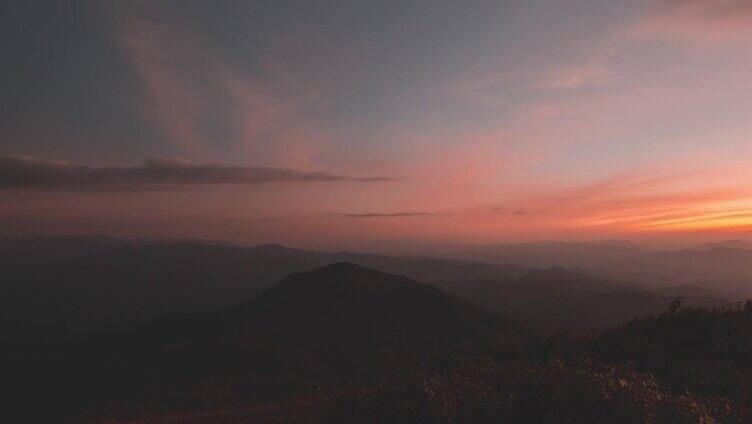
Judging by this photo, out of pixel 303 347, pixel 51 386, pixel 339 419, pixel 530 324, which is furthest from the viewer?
pixel 530 324

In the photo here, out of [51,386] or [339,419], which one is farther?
[51,386]

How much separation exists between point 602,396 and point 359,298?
3910 inches

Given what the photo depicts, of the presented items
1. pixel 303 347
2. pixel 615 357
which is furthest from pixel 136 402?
pixel 615 357

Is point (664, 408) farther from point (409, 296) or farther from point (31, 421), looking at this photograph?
point (409, 296)

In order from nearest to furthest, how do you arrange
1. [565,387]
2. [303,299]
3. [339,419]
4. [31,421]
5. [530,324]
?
1. [565,387]
2. [339,419]
3. [31,421]
4. [303,299]
5. [530,324]

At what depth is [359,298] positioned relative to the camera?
108812mm

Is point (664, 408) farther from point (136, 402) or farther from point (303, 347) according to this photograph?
point (303, 347)

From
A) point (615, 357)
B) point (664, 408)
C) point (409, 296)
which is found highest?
point (664, 408)

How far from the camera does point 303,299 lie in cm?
10794

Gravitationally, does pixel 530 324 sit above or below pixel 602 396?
below

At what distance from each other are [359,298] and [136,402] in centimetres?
6506

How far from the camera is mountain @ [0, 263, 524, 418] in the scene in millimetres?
55750

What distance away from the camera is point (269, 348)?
76.0 m

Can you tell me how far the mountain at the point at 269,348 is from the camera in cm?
5575
